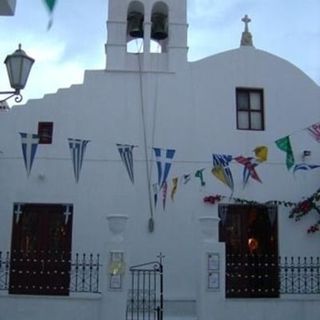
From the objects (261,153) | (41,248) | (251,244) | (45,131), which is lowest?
(41,248)

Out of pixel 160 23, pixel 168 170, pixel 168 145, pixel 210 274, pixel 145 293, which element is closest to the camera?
pixel 210 274

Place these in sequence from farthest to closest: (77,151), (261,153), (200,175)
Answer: (200,175), (261,153), (77,151)

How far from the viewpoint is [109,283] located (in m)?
11.8

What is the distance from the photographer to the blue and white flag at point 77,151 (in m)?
14.2

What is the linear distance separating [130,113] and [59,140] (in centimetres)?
184

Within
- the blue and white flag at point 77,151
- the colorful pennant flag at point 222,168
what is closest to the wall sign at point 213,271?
the colorful pennant flag at point 222,168

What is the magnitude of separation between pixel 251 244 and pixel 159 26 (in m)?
6.06

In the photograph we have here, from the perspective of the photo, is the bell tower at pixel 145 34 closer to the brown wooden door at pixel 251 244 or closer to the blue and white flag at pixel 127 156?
the blue and white flag at pixel 127 156

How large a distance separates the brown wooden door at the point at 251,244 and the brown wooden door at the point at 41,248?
12.4 ft

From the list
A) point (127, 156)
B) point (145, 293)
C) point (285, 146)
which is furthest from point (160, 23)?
point (145, 293)

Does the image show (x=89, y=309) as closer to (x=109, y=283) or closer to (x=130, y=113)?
(x=109, y=283)

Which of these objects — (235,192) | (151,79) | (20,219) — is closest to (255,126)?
(235,192)

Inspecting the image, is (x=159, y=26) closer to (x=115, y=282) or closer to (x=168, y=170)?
(x=168, y=170)

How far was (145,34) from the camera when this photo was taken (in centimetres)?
1611
